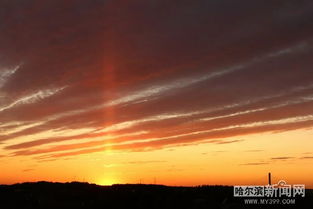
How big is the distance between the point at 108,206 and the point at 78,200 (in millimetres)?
4702

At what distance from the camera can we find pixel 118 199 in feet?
160

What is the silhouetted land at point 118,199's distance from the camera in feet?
149

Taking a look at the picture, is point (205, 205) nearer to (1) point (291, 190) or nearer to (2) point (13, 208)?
(1) point (291, 190)

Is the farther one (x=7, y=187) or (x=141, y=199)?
(x=7, y=187)

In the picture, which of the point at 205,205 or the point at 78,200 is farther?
the point at 78,200

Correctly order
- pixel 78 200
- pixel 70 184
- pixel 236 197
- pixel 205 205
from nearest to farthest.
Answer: pixel 205 205
pixel 236 197
pixel 78 200
pixel 70 184

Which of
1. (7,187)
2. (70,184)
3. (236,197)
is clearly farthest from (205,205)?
(7,187)

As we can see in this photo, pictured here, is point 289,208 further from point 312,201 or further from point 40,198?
point 40,198

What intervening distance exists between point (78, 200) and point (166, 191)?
8937mm

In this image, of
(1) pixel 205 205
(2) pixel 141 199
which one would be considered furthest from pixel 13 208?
(1) pixel 205 205

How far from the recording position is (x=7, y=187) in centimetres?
6144

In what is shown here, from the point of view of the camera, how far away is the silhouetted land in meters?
45.5

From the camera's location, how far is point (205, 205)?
145 feet

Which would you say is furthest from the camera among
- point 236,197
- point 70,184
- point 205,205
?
point 70,184
